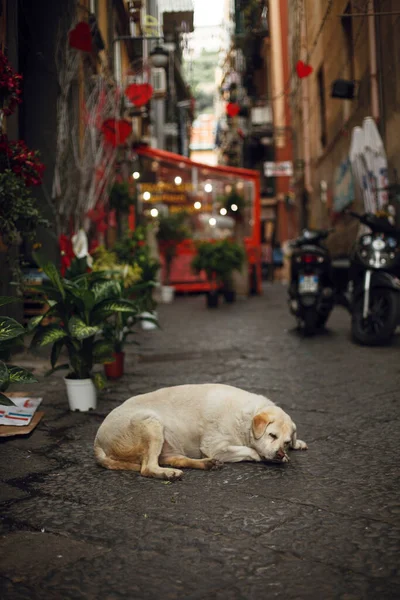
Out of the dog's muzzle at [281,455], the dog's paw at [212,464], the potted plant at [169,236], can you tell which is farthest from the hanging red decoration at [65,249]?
the potted plant at [169,236]

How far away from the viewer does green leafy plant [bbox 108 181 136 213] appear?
47.7 ft

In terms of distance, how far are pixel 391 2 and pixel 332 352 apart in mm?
4370

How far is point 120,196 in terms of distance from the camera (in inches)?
575

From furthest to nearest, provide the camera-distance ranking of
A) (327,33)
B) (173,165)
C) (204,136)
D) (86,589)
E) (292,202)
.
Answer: (204,136) → (292,202) → (173,165) → (327,33) → (86,589)

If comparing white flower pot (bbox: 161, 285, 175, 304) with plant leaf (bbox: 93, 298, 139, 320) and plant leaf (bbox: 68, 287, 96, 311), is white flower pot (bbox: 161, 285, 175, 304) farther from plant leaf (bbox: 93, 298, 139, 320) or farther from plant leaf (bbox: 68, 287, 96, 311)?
plant leaf (bbox: 68, 287, 96, 311)

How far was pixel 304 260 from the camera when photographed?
9.24 m

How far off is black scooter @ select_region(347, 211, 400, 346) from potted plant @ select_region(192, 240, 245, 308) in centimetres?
796

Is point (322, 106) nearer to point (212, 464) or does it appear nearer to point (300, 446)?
point (300, 446)

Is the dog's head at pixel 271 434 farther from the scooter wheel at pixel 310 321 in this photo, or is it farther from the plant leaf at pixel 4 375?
the scooter wheel at pixel 310 321

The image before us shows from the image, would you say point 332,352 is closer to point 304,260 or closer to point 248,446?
point 304,260

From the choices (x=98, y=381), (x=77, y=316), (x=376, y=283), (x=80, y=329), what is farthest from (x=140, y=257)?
(x=80, y=329)

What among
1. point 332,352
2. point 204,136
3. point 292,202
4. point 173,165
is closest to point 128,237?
point 332,352

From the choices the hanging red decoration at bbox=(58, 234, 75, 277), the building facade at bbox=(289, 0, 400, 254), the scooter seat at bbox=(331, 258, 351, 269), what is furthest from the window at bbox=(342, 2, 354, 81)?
the hanging red decoration at bbox=(58, 234, 75, 277)

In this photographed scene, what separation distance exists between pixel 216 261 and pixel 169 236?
389cm
